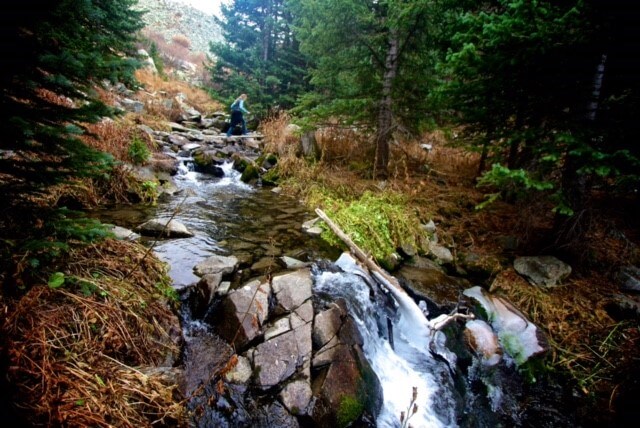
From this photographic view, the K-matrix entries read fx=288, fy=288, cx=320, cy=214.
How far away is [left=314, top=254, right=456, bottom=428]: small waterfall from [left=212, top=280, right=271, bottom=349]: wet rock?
0.72 metres

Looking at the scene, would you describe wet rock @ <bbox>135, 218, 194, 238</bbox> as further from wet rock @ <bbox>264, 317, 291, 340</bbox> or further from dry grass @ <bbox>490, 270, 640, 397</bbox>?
dry grass @ <bbox>490, 270, 640, 397</bbox>

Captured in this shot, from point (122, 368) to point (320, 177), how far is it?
551 centimetres

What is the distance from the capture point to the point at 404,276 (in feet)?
13.7

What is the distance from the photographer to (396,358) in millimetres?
3256

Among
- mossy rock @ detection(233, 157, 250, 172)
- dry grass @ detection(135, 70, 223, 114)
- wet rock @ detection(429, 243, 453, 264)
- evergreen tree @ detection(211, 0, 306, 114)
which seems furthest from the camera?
dry grass @ detection(135, 70, 223, 114)

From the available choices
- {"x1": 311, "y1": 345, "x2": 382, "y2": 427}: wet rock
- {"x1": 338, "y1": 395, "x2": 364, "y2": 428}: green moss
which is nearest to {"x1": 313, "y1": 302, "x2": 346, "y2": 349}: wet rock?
{"x1": 311, "y1": 345, "x2": 382, "y2": 427}: wet rock

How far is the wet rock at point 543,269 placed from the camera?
3.82 meters

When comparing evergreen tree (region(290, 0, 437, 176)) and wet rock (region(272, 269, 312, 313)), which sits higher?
evergreen tree (region(290, 0, 437, 176))

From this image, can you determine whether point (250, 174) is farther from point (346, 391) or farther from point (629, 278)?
point (629, 278)

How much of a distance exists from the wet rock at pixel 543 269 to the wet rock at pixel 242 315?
3522 mm

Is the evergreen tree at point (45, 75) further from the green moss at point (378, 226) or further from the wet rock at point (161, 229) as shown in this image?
the green moss at point (378, 226)

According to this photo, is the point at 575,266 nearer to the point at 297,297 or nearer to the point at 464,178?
the point at 464,178

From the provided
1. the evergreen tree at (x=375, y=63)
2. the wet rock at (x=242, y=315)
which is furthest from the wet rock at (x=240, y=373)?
the evergreen tree at (x=375, y=63)

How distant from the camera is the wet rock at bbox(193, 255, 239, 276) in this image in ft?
11.0
